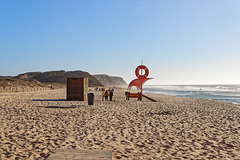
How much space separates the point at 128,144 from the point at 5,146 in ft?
11.2

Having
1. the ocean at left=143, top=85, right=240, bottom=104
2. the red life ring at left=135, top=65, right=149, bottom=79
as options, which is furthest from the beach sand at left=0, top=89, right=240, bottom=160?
the ocean at left=143, top=85, right=240, bottom=104

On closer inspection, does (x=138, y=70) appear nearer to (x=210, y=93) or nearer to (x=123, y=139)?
(x=123, y=139)

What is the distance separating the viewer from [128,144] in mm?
5191

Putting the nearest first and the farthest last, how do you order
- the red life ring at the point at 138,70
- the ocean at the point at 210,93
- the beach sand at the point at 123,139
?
the beach sand at the point at 123,139 < the red life ring at the point at 138,70 < the ocean at the point at 210,93

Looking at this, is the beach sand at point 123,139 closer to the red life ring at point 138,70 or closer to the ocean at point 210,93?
the red life ring at point 138,70

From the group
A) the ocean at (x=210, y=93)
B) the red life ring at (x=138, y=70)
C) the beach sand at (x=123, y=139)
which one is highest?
the red life ring at (x=138, y=70)

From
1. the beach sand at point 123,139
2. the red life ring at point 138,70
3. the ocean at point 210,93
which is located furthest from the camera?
the ocean at point 210,93

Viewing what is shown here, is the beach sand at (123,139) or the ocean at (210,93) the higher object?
the beach sand at (123,139)

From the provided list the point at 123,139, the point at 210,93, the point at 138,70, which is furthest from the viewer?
the point at 210,93

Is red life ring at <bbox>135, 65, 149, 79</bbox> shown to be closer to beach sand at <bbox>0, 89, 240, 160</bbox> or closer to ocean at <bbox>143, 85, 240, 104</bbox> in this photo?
beach sand at <bbox>0, 89, 240, 160</bbox>

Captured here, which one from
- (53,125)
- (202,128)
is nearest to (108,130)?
(53,125)

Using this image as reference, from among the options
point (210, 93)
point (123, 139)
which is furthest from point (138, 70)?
point (210, 93)

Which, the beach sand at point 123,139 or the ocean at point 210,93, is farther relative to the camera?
the ocean at point 210,93

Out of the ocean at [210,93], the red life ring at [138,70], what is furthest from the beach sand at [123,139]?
the ocean at [210,93]
